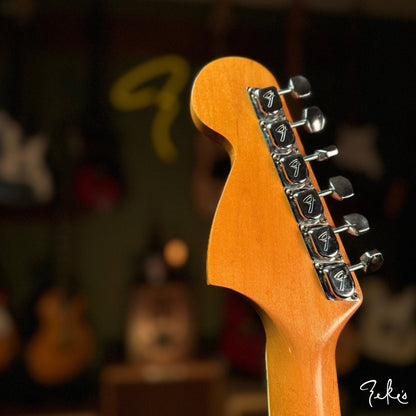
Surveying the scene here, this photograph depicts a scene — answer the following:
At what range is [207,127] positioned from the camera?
0.59 meters

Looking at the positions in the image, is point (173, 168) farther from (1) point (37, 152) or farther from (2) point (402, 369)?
(2) point (402, 369)

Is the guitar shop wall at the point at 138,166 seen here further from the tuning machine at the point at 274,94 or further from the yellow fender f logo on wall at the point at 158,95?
the tuning machine at the point at 274,94

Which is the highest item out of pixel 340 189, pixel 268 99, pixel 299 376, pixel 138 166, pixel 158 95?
pixel 158 95

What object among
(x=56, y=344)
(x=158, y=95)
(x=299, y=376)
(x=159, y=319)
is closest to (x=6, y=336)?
(x=56, y=344)

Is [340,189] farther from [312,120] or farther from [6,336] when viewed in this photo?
[6,336]

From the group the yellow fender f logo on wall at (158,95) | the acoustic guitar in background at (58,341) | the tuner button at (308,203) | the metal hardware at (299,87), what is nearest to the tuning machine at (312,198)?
the tuner button at (308,203)

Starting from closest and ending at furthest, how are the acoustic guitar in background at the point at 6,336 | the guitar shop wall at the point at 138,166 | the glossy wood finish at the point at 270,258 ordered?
the glossy wood finish at the point at 270,258 → the acoustic guitar in background at the point at 6,336 → the guitar shop wall at the point at 138,166

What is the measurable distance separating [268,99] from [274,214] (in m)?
0.14

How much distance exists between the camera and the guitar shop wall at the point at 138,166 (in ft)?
6.84

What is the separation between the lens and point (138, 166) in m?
2.30

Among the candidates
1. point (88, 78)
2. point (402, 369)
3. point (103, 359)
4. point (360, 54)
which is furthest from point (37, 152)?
point (402, 369)

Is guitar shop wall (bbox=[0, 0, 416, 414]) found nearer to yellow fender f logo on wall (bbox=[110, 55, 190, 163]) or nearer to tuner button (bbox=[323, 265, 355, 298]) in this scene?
yellow fender f logo on wall (bbox=[110, 55, 190, 163])

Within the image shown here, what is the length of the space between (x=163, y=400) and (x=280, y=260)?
1.51 metres

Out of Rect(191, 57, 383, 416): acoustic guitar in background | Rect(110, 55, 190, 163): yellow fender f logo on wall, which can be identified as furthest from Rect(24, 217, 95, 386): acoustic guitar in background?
Rect(191, 57, 383, 416): acoustic guitar in background
